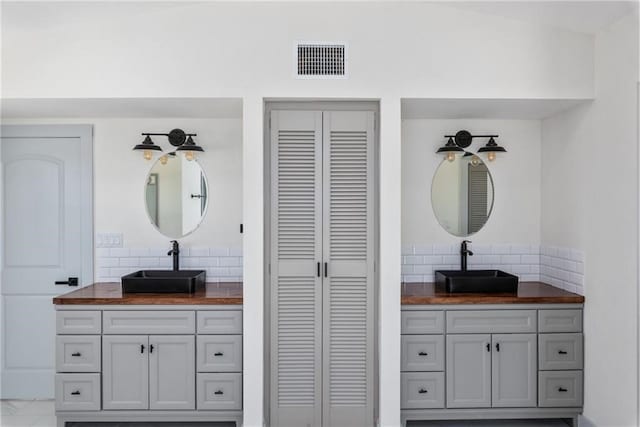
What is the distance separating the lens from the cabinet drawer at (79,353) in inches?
120

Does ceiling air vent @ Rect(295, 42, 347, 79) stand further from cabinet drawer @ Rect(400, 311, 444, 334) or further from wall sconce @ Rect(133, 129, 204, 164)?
cabinet drawer @ Rect(400, 311, 444, 334)

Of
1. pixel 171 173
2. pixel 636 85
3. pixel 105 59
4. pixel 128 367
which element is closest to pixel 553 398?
pixel 636 85

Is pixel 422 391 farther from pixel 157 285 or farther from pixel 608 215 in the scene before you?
pixel 157 285

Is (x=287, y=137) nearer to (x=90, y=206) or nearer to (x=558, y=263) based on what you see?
(x=90, y=206)

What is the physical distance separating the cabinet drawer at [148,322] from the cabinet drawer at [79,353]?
13 cm

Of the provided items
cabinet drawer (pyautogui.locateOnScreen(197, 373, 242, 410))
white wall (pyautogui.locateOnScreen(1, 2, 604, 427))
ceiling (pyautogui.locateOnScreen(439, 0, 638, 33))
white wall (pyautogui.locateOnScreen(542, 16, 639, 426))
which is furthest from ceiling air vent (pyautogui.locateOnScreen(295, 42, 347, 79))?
cabinet drawer (pyautogui.locateOnScreen(197, 373, 242, 410))

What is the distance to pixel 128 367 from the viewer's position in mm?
3076

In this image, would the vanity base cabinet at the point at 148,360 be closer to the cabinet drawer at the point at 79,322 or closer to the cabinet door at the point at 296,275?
the cabinet drawer at the point at 79,322

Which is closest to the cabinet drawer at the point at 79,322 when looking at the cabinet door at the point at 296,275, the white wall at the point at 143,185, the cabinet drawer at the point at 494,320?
the white wall at the point at 143,185

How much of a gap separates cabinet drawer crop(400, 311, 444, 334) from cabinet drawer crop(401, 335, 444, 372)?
40 mm

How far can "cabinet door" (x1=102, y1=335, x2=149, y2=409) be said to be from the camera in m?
3.07

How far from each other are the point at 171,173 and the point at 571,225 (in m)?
3.00

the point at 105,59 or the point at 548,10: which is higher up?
the point at 548,10

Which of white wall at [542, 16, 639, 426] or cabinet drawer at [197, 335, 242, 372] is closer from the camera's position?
white wall at [542, 16, 639, 426]
